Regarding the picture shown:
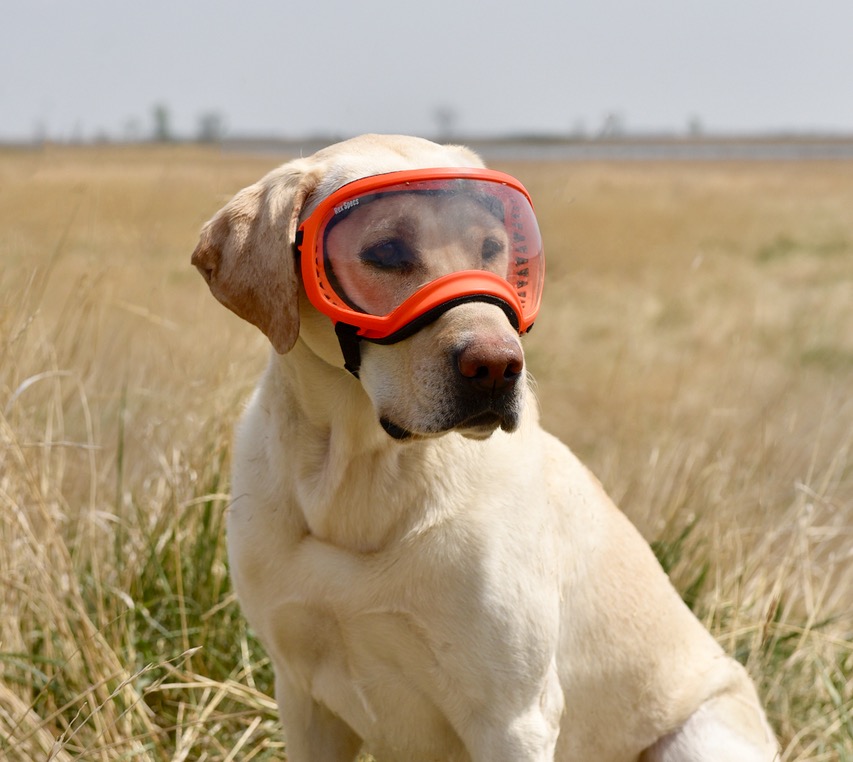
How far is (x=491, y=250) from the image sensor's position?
7.13 feet

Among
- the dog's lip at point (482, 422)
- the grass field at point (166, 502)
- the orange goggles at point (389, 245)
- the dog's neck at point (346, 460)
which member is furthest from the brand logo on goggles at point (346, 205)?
the grass field at point (166, 502)

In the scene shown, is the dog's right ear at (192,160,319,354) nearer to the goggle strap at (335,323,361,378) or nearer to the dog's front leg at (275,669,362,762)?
the goggle strap at (335,323,361,378)

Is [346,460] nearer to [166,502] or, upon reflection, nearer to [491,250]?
[491,250]

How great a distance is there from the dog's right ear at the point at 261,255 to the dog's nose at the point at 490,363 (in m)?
0.38

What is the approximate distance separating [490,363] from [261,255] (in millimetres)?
534

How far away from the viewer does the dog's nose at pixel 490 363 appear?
76.9 inches

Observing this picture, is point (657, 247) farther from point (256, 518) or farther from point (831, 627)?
point (256, 518)

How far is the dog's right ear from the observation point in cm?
212

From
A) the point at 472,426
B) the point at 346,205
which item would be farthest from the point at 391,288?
the point at 472,426

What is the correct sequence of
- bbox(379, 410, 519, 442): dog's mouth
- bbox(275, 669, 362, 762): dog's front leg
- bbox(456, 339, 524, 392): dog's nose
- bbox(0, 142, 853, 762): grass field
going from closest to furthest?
bbox(456, 339, 524, 392): dog's nose
bbox(379, 410, 519, 442): dog's mouth
bbox(275, 669, 362, 762): dog's front leg
bbox(0, 142, 853, 762): grass field

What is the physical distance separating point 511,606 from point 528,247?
75cm

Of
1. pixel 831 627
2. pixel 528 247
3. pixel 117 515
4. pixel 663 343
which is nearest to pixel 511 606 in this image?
pixel 528 247

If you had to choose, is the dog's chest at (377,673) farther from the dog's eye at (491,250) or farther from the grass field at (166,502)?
the dog's eye at (491,250)

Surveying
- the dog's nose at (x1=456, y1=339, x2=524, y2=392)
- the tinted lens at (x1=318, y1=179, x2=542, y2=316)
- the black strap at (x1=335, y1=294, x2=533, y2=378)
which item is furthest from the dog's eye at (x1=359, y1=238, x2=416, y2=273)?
the dog's nose at (x1=456, y1=339, x2=524, y2=392)
